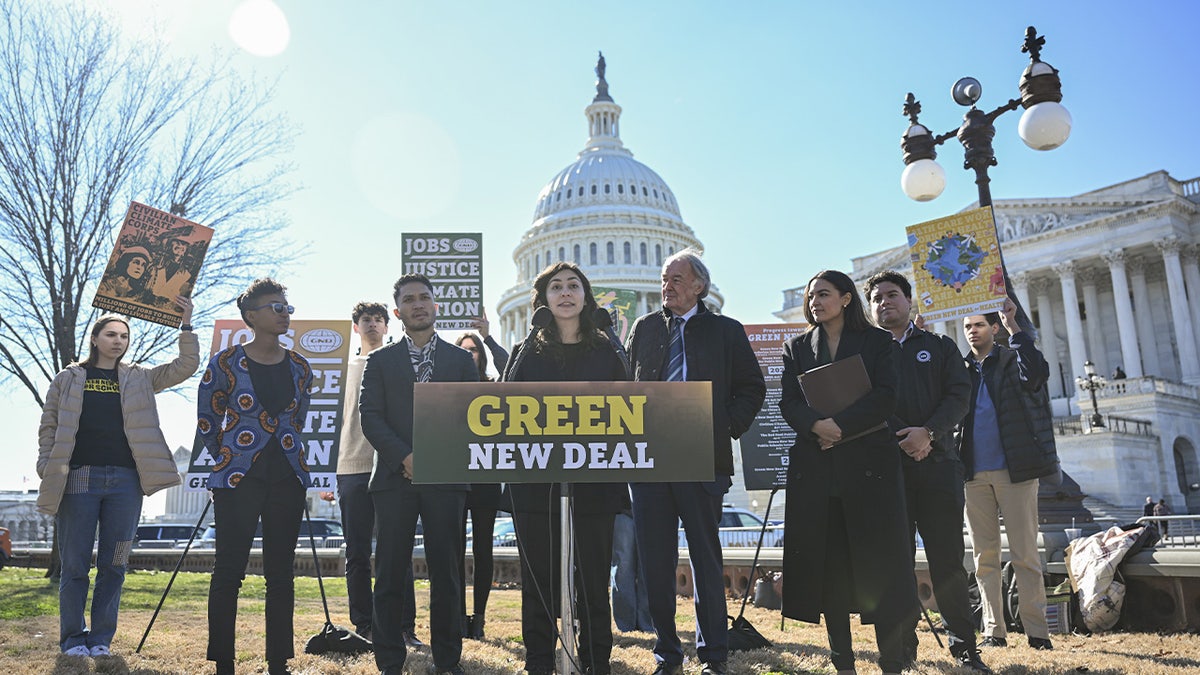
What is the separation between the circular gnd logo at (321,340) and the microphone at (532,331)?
19.5ft

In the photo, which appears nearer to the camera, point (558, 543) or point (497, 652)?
point (558, 543)

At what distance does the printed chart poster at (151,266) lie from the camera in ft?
23.8

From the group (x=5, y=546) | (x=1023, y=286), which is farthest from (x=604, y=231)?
(x=5, y=546)

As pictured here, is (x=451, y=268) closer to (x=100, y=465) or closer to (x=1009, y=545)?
(x=100, y=465)

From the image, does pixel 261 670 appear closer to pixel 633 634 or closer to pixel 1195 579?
pixel 633 634

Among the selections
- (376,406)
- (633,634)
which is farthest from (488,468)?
(633,634)

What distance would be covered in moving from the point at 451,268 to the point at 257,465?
5.83 meters

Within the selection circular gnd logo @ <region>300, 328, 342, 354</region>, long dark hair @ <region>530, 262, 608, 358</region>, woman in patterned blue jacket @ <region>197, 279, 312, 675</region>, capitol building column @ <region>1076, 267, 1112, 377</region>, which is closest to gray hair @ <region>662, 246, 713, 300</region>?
long dark hair @ <region>530, 262, 608, 358</region>

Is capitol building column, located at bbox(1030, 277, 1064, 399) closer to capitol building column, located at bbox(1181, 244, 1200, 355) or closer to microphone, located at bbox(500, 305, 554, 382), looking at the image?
capitol building column, located at bbox(1181, 244, 1200, 355)

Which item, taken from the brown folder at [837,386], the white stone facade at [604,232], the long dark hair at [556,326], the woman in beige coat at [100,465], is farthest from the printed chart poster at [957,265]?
the white stone facade at [604,232]

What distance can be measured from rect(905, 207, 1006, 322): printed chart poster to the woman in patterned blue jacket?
5.63 meters

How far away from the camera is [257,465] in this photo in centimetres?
508

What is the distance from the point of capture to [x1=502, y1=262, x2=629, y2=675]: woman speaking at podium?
15.4ft

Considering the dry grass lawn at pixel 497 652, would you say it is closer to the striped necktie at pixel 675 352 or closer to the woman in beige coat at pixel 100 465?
the woman in beige coat at pixel 100 465
